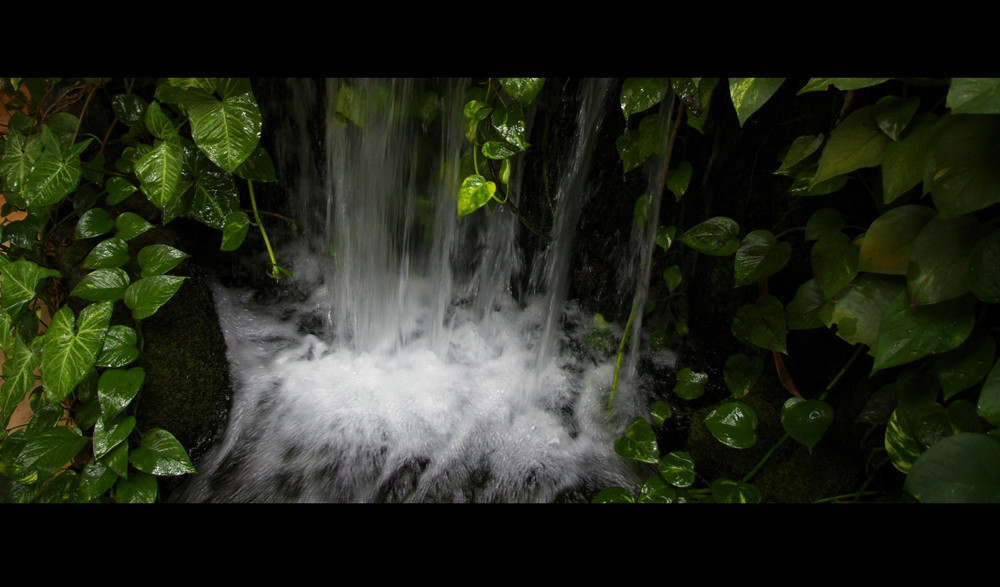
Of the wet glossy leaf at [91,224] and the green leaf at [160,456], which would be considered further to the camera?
the wet glossy leaf at [91,224]

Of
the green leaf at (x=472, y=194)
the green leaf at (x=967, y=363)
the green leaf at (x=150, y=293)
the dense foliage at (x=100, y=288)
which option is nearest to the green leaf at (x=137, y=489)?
the dense foliage at (x=100, y=288)

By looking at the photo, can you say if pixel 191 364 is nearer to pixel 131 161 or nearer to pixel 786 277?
pixel 131 161

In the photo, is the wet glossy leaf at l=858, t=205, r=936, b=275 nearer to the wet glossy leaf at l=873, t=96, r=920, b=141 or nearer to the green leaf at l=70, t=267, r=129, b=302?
the wet glossy leaf at l=873, t=96, r=920, b=141

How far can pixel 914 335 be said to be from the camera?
2.39 feet

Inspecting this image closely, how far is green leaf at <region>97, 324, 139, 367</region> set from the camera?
3.59 ft

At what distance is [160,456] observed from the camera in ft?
3.50

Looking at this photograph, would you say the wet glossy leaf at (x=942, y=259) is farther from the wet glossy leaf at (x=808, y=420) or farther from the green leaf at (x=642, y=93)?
the green leaf at (x=642, y=93)

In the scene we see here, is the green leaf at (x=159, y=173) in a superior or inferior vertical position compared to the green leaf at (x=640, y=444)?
superior

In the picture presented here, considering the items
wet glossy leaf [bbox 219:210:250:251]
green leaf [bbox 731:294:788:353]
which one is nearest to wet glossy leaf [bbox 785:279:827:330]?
green leaf [bbox 731:294:788:353]

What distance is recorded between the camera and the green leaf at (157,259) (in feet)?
3.69

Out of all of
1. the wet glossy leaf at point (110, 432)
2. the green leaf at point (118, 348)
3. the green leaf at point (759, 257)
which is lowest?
the wet glossy leaf at point (110, 432)

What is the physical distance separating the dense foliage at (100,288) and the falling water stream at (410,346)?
8.4 inches

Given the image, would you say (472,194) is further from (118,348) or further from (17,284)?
(17,284)

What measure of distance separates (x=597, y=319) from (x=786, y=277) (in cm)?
A: 57
